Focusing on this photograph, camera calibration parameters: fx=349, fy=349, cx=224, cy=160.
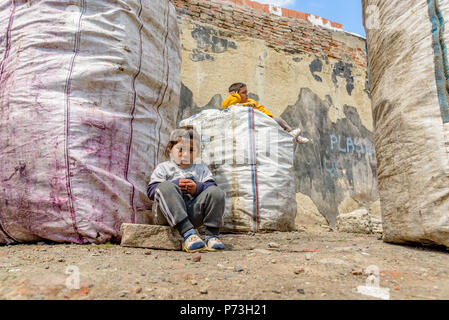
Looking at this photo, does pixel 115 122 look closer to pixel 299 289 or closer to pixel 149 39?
pixel 149 39

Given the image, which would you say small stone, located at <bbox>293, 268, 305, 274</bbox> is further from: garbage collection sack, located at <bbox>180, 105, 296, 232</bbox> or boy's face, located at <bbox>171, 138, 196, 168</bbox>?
garbage collection sack, located at <bbox>180, 105, 296, 232</bbox>

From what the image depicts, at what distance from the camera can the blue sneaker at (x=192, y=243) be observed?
169 centimetres

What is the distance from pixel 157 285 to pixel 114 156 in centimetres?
98

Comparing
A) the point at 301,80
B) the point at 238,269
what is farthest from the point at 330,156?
the point at 238,269

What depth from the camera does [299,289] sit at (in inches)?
38.3

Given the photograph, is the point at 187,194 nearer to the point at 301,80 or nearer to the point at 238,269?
the point at 238,269

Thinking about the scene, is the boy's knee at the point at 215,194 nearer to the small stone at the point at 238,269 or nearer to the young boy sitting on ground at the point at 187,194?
the young boy sitting on ground at the point at 187,194

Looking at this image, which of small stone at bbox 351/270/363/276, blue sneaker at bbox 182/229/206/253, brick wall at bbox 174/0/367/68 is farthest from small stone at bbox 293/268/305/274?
brick wall at bbox 174/0/367/68

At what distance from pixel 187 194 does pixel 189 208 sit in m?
0.10

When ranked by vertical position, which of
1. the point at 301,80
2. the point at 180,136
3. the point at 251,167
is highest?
the point at 301,80

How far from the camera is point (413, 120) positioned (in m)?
1.46

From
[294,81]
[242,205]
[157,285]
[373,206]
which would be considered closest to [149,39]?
[242,205]

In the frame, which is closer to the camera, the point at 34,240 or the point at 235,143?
the point at 34,240

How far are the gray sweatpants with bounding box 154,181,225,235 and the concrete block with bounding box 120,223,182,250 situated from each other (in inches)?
2.1
